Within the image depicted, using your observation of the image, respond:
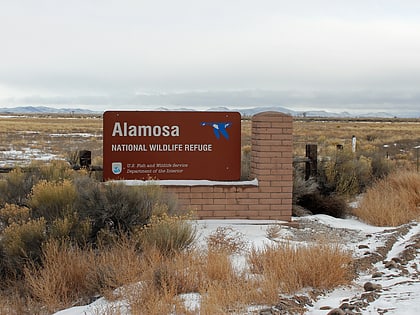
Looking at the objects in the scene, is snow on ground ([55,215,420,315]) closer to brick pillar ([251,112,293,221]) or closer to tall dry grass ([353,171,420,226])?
tall dry grass ([353,171,420,226])

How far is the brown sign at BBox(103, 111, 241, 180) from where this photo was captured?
12.3m

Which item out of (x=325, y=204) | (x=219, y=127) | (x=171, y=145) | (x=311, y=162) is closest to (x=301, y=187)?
(x=325, y=204)

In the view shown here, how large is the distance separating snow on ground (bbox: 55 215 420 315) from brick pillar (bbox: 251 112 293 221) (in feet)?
1.53

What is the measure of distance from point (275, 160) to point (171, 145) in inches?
83.2

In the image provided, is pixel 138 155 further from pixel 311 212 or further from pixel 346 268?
pixel 346 268

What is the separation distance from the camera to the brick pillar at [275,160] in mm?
12250

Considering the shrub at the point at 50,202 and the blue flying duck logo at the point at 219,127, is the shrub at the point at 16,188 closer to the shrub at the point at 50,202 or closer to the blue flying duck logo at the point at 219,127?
the shrub at the point at 50,202

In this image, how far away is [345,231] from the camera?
11.9m

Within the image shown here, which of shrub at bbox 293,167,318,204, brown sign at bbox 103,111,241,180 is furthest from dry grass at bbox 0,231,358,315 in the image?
shrub at bbox 293,167,318,204

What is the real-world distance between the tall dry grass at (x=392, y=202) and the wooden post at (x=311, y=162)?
4.92 feet

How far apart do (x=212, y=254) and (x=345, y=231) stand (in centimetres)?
505

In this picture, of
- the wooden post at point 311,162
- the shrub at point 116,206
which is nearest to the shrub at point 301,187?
the wooden post at point 311,162

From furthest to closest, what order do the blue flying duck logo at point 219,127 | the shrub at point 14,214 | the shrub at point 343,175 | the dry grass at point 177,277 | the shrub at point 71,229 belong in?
1. the shrub at point 343,175
2. the blue flying duck logo at point 219,127
3. the shrub at point 14,214
4. the shrub at point 71,229
5. the dry grass at point 177,277

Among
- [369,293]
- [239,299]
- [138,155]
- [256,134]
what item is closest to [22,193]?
[138,155]
